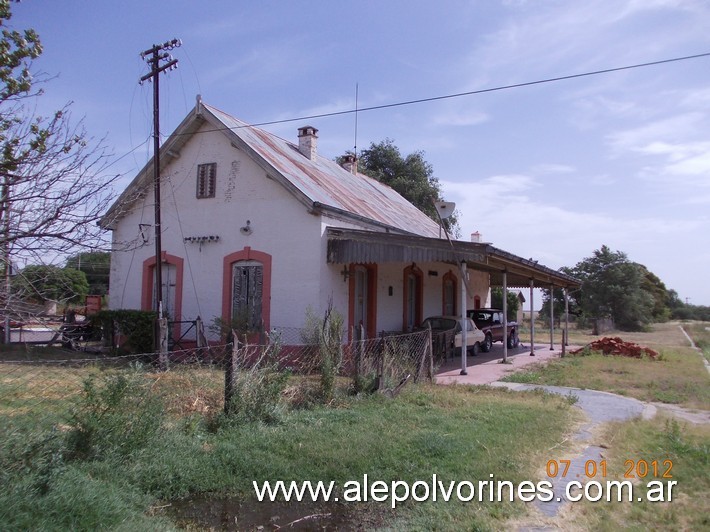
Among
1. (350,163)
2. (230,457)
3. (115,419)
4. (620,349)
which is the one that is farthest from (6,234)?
(350,163)

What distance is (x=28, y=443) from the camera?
15.1ft

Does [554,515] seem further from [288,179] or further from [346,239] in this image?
[288,179]

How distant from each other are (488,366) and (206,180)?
950 centimetres

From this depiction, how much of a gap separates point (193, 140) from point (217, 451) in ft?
40.8

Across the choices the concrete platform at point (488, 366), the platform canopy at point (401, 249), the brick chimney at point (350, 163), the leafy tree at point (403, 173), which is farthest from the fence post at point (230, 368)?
the leafy tree at point (403, 173)

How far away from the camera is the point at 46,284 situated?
441 centimetres

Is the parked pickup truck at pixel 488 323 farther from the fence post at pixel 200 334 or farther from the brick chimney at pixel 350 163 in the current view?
the fence post at pixel 200 334

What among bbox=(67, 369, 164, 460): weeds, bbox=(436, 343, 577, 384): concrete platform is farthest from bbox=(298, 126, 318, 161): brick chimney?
bbox=(67, 369, 164, 460): weeds

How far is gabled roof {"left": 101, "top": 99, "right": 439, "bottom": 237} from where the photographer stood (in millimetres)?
14578

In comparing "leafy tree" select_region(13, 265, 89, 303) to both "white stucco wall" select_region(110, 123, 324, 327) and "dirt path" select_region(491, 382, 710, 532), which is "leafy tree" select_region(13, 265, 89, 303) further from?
"white stucco wall" select_region(110, 123, 324, 327)

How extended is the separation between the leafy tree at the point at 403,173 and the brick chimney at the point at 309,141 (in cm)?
1771

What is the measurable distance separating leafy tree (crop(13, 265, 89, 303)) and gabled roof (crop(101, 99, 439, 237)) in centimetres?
831

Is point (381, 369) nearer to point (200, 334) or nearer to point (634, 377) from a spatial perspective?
point (200, 334)

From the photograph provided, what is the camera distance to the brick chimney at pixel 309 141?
20078mm
